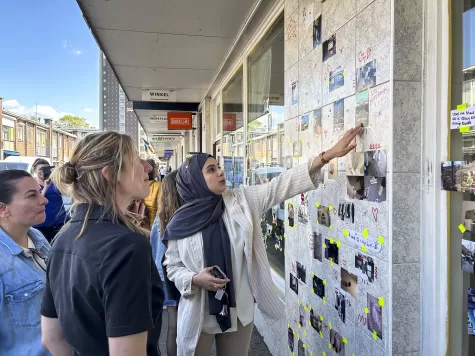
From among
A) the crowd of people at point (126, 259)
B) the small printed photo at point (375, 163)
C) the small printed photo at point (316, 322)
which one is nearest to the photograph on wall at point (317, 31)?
the crowd of people at point (126, 259)

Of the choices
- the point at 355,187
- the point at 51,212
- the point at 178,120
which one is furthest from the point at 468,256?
the point at 178,120

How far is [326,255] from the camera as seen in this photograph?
2.09 m

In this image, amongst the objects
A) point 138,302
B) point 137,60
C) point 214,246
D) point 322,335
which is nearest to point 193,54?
point 137,60

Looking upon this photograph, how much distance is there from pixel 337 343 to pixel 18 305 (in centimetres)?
160

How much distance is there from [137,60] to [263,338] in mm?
3871

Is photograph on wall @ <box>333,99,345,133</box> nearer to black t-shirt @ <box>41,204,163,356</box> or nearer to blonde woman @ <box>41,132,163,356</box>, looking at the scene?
blonde woman @ <box>41,132,163,356</box>

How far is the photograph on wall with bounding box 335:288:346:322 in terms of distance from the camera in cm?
190

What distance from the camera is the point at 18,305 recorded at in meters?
1.42

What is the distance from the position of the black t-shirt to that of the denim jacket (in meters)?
0.45

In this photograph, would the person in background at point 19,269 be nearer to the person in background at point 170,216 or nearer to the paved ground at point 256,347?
the person in background at point 170,216

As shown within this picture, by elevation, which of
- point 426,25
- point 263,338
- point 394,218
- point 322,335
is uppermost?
point 426,25

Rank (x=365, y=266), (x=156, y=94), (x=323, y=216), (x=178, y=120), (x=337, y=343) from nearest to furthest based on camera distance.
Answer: (x=365, y=266)
(x=337, y=343)
(x=323, y=216)
(x=156, y=94)
(x=178, y=120)

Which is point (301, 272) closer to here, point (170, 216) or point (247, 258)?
point (247, 258)

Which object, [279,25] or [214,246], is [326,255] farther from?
[279,25]
